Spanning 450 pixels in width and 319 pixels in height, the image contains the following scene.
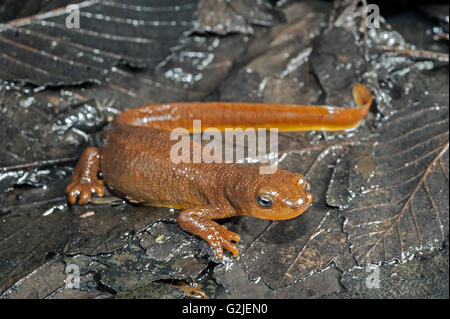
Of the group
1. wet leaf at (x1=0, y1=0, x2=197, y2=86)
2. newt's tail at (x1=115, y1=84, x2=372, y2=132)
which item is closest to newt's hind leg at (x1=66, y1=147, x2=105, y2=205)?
newt's tail at (x1=115, y1=84, x2=372, y2=132)

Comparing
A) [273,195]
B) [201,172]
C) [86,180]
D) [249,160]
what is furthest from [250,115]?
[86,180]

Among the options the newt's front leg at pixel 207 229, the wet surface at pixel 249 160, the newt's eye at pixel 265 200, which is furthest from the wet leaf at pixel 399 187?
the newt's front leg at pixel 207 229

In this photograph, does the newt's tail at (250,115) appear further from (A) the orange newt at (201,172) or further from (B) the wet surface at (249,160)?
(B) the wet surface at (249,160)

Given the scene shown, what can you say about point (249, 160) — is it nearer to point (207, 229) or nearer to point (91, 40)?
point (207, 229)

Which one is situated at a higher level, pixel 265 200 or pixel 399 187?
pixel 265 200

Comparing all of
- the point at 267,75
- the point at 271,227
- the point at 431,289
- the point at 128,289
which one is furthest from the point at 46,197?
the point at 431,289

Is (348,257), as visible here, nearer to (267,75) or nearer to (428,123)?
(428,123)

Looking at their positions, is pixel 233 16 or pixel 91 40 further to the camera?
pixel 233 16
